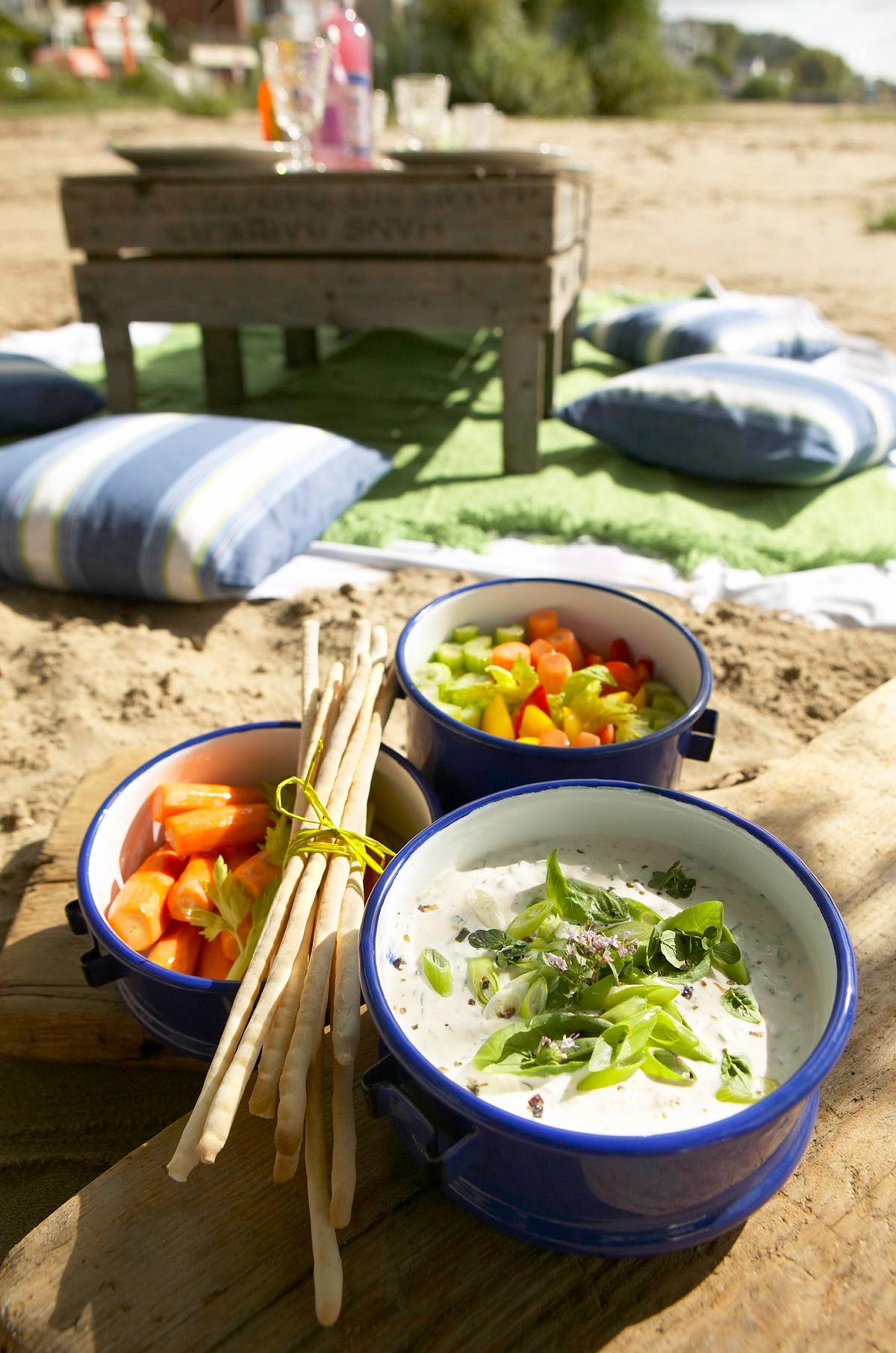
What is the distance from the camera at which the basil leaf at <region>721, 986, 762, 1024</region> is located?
2.76ft

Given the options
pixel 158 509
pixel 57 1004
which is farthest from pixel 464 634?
pixel 158 509

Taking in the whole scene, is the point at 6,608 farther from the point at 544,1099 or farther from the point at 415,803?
the point at 544,1099

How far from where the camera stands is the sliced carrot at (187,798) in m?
1.33

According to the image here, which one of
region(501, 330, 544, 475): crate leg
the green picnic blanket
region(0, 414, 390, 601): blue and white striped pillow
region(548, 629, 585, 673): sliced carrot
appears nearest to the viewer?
region(548, 629, 585, 673): sliced carrot

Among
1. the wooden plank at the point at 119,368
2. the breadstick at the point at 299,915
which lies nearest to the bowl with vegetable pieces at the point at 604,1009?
the breadstick at the point at 299,915

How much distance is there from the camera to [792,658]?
2.54 meters

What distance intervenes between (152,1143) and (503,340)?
298 cm

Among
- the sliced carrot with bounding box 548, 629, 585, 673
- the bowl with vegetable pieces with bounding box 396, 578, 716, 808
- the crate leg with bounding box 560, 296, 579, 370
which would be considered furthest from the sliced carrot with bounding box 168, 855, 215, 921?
the crate leg with bounding box 560, 296, 579, 370

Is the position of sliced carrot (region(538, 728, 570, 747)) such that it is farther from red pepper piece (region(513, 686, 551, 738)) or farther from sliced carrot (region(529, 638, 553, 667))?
sliced carrot (region(529, 638, 553, 667))

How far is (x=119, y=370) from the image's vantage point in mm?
3844

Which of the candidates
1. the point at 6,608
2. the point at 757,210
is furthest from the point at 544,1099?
the point at 757,210

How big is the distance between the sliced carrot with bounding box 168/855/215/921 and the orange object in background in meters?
0.01

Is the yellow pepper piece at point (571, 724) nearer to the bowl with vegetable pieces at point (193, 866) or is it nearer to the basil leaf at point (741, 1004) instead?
the bowl with vegetable pieces at point (193, 866)

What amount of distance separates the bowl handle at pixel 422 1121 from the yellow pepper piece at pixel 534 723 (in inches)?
26.8
